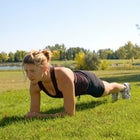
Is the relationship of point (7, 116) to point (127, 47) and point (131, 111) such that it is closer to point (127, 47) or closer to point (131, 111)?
point (131, 111)

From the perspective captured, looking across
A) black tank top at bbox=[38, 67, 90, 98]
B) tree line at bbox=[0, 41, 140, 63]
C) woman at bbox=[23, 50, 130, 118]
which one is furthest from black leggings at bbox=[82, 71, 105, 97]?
tree line at bbox=[0, 41, 140, 63]

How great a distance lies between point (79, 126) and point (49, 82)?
1.37m

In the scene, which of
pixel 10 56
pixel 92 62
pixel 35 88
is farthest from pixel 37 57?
pixel 10 56

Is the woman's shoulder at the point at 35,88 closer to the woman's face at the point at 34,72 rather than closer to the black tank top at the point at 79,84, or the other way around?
the black tank top at the point at 79,84

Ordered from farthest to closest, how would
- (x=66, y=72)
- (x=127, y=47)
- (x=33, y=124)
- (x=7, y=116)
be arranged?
(x=127, y=47), (x=7, y=116), (x=66, y=72), (x=33, y=124)

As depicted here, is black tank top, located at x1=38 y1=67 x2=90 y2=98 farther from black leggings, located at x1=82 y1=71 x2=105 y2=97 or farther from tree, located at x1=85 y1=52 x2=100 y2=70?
tree, located at x1=85 y1=52 x2=100 y2=70

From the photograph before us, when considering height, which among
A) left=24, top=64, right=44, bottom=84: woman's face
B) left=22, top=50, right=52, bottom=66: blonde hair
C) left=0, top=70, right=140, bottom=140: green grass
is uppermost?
left=22, top=50, right=52, bottom=66: blonde hair

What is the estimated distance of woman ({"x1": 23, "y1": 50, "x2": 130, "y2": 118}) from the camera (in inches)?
247

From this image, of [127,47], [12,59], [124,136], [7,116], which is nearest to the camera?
[124,136]

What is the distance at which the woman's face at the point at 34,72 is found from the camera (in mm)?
6208

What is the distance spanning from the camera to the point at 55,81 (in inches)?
265

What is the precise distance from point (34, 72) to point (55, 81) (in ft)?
1.97

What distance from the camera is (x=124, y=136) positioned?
16.5 feet

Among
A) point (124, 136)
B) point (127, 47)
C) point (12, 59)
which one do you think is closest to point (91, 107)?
point (124, 136)
